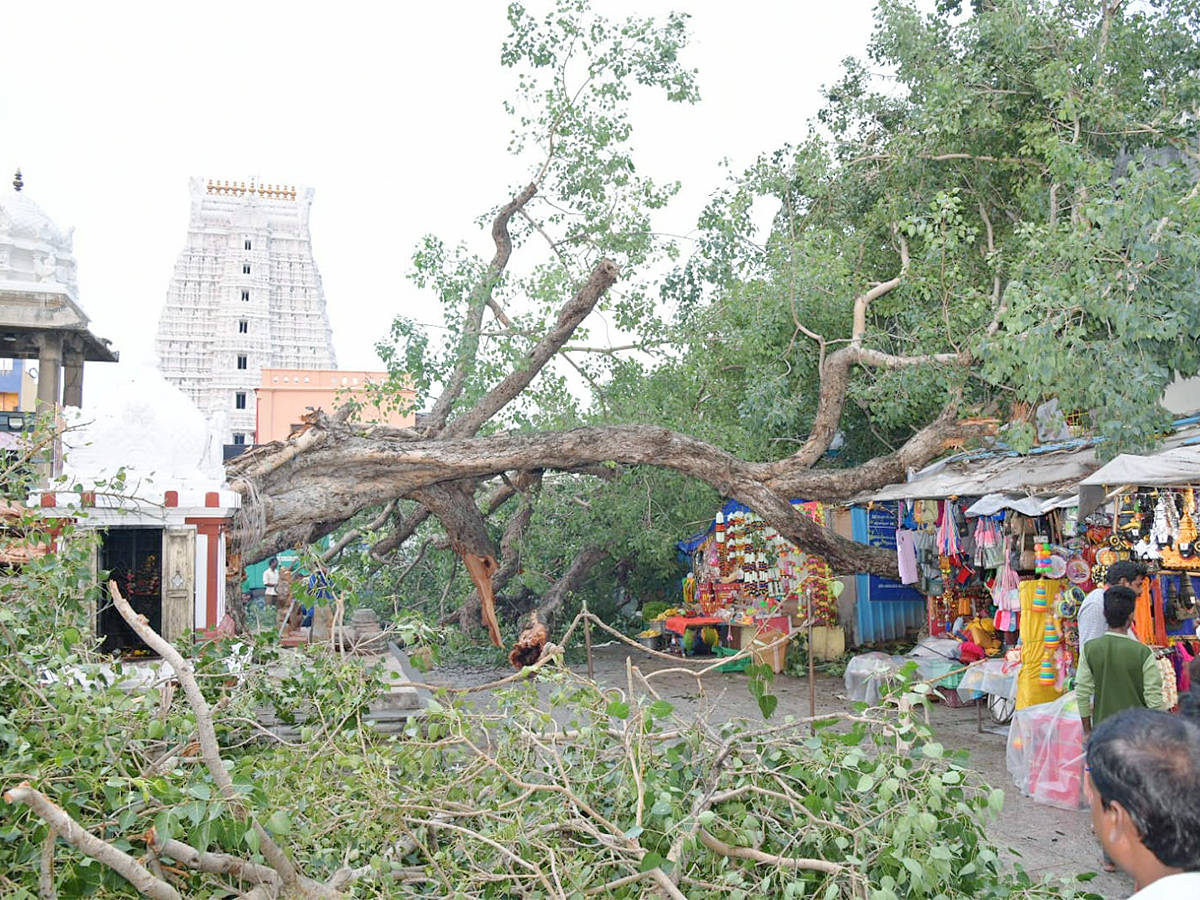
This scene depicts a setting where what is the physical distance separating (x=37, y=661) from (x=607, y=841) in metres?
2.69

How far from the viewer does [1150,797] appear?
161 cm

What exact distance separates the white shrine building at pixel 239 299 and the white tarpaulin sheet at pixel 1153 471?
32.9 metres

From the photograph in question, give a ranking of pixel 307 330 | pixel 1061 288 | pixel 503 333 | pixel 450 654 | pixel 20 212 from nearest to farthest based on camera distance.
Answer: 1. pixel 1061 288
2. pixel 503 333
3. pixel 450 654
4. pixel 20 212
5. pixel 307 330

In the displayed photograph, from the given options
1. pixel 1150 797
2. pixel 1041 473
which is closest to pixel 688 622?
pixel 1041 473

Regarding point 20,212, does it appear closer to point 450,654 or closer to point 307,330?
point 450,654

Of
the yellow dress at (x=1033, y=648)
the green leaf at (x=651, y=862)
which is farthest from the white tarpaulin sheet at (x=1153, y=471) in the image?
the green leaf at (x=651, y=862)

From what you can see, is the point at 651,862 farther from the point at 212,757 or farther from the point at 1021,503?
the point at 1021,503

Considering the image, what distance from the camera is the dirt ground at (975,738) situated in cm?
467

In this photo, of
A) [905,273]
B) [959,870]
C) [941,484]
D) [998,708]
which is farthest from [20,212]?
[959,870]

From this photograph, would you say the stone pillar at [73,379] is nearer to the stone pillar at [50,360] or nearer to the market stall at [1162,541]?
the stone pillar at [50,360]

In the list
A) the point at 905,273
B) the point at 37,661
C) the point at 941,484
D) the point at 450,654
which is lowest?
the point at 450,654

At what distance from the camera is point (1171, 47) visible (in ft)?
33.6

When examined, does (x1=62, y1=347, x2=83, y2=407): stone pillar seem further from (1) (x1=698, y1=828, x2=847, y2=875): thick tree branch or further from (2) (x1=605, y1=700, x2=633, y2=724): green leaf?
(1) (x1=698, y1=828, x2=847, y2=875): thick tree branch

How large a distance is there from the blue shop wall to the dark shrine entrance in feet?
27.2
